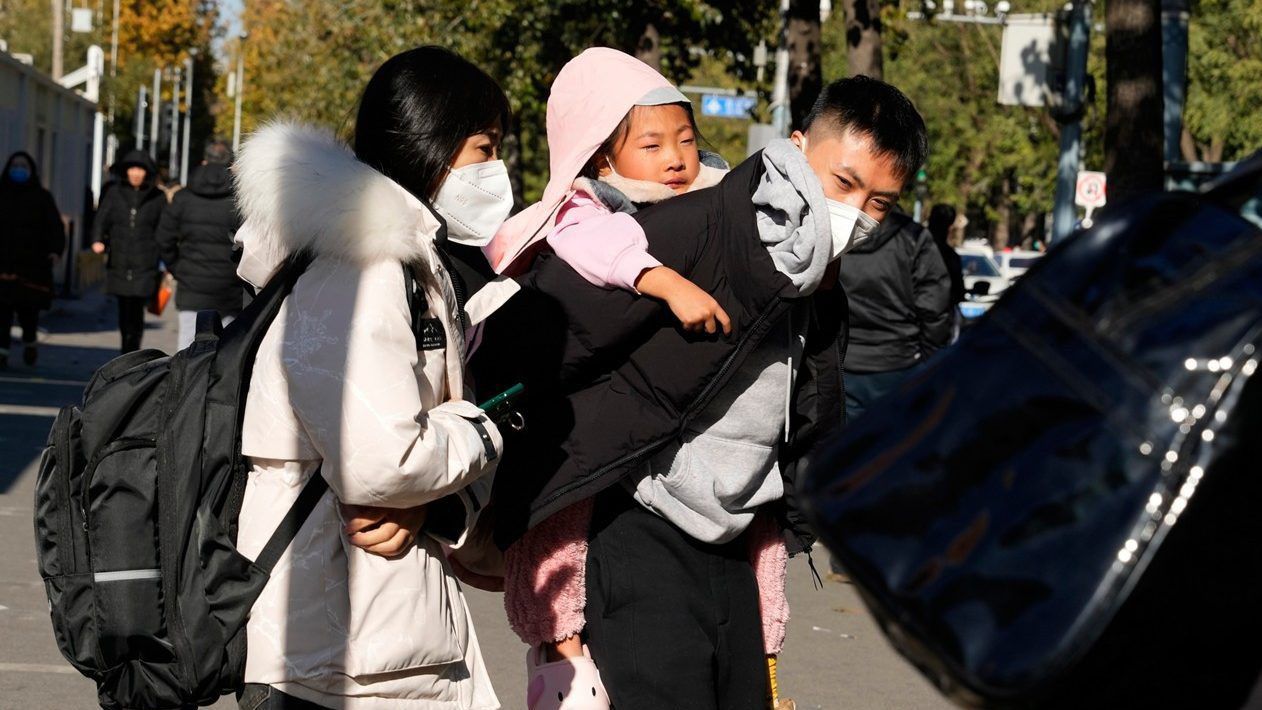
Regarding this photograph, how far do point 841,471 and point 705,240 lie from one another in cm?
184

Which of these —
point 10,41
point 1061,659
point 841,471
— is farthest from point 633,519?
point 10,41

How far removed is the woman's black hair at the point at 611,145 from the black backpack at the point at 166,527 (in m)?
0.69

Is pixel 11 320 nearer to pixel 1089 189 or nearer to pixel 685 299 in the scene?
pixel 685 299

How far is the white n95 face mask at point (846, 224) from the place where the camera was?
3410mm

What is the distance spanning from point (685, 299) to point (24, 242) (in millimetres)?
13412

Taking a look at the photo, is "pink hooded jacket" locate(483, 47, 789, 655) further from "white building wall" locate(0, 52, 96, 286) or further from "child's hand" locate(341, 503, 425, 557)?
"white building wall" locate(0, 52, 96, 286)

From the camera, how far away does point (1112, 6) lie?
9.00 m

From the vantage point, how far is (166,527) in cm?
305

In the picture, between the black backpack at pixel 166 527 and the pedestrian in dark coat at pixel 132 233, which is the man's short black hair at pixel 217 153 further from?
the black backpack at pixel 166 527

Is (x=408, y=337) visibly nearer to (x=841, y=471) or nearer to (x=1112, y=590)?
(x=841, y=471)

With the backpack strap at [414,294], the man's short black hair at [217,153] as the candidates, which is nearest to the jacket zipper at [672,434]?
the backpack strap at [414,294]

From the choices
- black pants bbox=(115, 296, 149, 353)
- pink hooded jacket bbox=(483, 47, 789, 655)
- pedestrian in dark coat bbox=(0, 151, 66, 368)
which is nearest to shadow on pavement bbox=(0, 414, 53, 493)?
black pants bbox=(115, 296, 149, 353)

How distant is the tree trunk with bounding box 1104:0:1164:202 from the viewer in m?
8.96

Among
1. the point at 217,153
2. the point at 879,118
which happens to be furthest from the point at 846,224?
the point at 217,153
